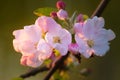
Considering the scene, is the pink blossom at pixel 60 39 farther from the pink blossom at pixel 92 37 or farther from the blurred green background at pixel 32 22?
the blurred green background at pixel 32 22

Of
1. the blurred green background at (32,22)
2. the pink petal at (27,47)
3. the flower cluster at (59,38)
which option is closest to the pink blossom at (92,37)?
the flower cluster at (59,38)

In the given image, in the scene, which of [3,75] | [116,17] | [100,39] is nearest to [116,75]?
[116,17]

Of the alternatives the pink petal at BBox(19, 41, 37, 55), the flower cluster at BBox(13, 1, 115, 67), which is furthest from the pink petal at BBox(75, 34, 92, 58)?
the pink petal at BBox(19, 41, 37, 55)

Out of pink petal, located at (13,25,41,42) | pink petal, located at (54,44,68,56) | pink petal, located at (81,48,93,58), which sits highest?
pink petal, located at (13,25,41,42)

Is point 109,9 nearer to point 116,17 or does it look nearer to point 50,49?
point 116,17

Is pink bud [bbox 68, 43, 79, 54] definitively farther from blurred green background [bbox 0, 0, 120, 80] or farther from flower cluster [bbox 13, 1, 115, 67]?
blurred green background [bbox 0, 0, 120, 80]

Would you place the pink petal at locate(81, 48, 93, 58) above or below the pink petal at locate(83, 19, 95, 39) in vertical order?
below

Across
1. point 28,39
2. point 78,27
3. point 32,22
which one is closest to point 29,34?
point 28,39
